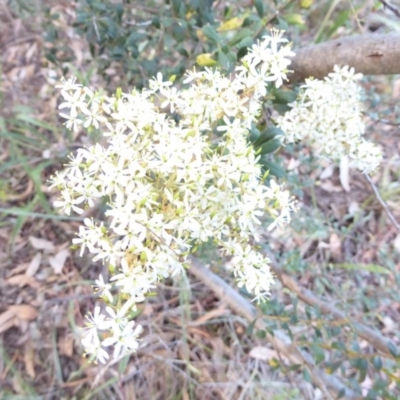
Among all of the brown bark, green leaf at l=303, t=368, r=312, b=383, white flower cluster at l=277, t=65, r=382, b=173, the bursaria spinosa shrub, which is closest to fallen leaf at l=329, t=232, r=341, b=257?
green leaf at l=303, t=368, r=312, b=383

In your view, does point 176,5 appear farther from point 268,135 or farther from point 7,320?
point 7,320

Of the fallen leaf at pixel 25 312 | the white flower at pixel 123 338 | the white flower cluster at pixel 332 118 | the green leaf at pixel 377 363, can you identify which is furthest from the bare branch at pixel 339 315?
the fallen leaf at pixel 25 312

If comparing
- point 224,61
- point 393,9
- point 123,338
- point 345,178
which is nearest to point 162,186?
point 123,338

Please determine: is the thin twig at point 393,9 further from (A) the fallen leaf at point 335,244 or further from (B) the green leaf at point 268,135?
(A) the fallen leaf at point 335,244

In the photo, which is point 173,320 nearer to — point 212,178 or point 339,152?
point 339,152

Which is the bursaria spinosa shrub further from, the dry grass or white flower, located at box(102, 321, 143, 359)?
the dry grass

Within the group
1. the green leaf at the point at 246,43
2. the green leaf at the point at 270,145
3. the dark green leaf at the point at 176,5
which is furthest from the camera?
the dark green leaf at the point at 176,5
